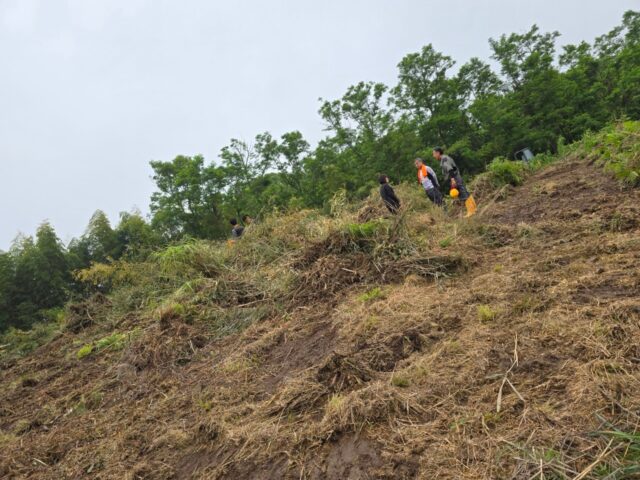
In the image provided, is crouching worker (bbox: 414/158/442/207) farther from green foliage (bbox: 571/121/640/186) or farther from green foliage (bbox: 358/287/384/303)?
green foliage (bbox: 358/287/384/303)

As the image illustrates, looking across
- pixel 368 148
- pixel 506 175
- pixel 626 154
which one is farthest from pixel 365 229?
pixel 368 148

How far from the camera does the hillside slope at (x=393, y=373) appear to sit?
1974mm

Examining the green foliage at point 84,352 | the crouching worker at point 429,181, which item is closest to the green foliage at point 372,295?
the crouching worker at point 429,181

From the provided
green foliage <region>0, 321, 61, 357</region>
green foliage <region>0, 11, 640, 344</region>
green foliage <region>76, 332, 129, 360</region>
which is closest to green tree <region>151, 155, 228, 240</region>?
green foliage <region>0, 11, 640, 344</region>

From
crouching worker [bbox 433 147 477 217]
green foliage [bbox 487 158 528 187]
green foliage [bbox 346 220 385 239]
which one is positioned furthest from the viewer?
green foliage [bbox 487 158 528 187]

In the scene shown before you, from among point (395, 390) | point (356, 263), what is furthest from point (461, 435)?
point (356, 263)

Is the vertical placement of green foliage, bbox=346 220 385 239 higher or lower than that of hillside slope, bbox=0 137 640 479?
higher

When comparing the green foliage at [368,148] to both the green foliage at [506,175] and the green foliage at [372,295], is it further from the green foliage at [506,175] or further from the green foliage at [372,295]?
the green foliage at [372,295]

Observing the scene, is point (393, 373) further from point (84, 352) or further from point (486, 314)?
point (84, 352)

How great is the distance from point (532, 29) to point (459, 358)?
93.1 ft

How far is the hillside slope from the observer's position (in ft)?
6.48

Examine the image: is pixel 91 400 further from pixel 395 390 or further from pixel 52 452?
pixel 395 390

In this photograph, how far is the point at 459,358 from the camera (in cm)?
269

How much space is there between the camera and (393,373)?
279 centimetres
